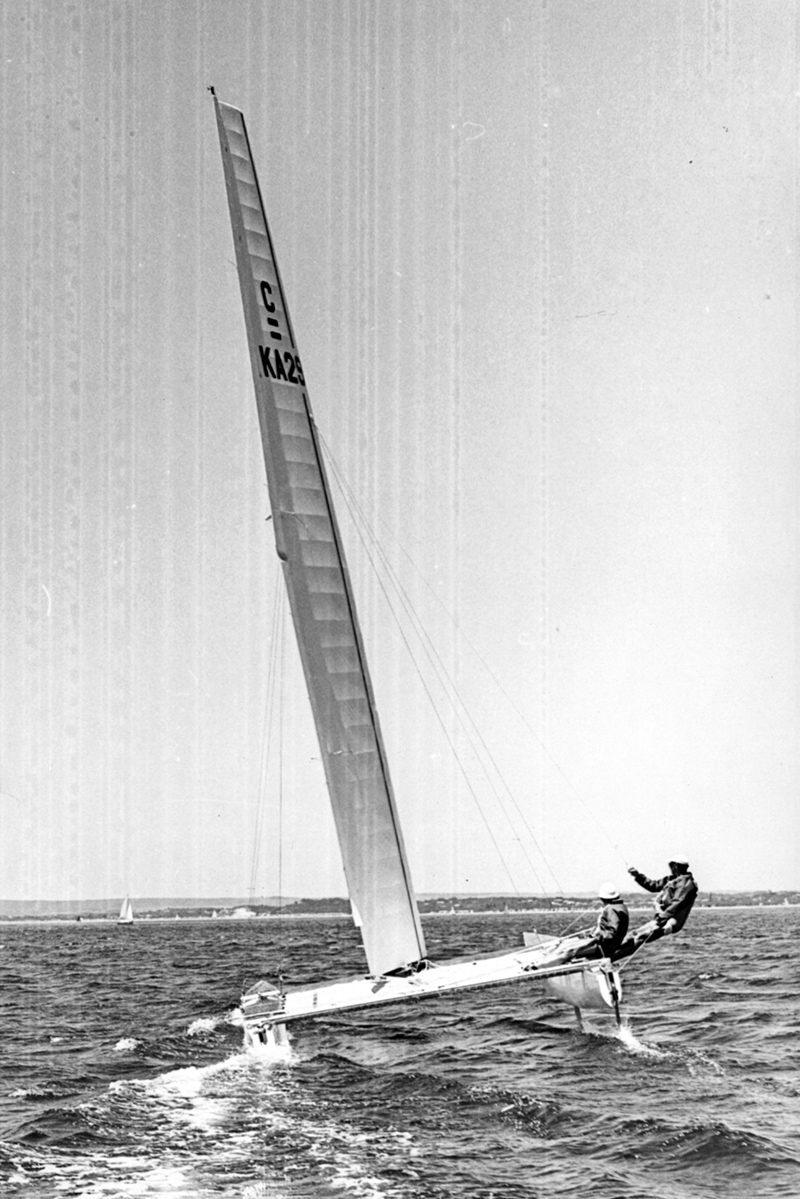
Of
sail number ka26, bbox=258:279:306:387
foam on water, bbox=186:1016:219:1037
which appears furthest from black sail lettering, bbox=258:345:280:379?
foam on water, bbox=186:1016:219:1037

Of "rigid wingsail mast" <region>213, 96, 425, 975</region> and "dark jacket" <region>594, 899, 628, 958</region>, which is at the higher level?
"rigid wingsail mast" <region>213, 96, 425, 975</region>

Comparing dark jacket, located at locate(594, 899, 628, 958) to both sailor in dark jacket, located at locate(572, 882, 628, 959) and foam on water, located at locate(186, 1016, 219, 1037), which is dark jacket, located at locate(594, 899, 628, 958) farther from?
foam on water, located at locate(186, 1016, 219, 1037)

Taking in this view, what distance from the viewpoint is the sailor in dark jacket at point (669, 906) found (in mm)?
15773

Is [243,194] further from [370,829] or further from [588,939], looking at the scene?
[588,939]

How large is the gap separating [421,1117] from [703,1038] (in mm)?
Answer: 6565

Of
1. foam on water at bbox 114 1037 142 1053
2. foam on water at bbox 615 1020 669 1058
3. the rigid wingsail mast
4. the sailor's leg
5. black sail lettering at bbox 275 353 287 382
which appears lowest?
foam on water at bbox 114 1037 142 1053

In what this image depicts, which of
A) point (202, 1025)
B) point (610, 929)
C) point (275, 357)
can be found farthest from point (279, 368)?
point (202, 1025)

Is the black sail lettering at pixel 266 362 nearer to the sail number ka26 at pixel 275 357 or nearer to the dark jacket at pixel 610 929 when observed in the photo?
the sail number ka26 at pixel 275 357

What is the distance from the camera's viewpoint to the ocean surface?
11.0m

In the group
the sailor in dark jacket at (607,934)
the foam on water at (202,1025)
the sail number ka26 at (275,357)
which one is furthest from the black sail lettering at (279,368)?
the foam on water at (202,1025)

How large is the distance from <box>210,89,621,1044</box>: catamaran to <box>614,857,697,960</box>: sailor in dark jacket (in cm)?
92

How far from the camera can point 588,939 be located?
15.9 m

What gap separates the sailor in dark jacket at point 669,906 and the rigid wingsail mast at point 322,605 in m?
2.87

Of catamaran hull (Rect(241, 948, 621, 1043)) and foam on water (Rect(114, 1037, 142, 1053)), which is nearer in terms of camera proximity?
catamaran hull (Rect(241, 948, 621, 1043))
